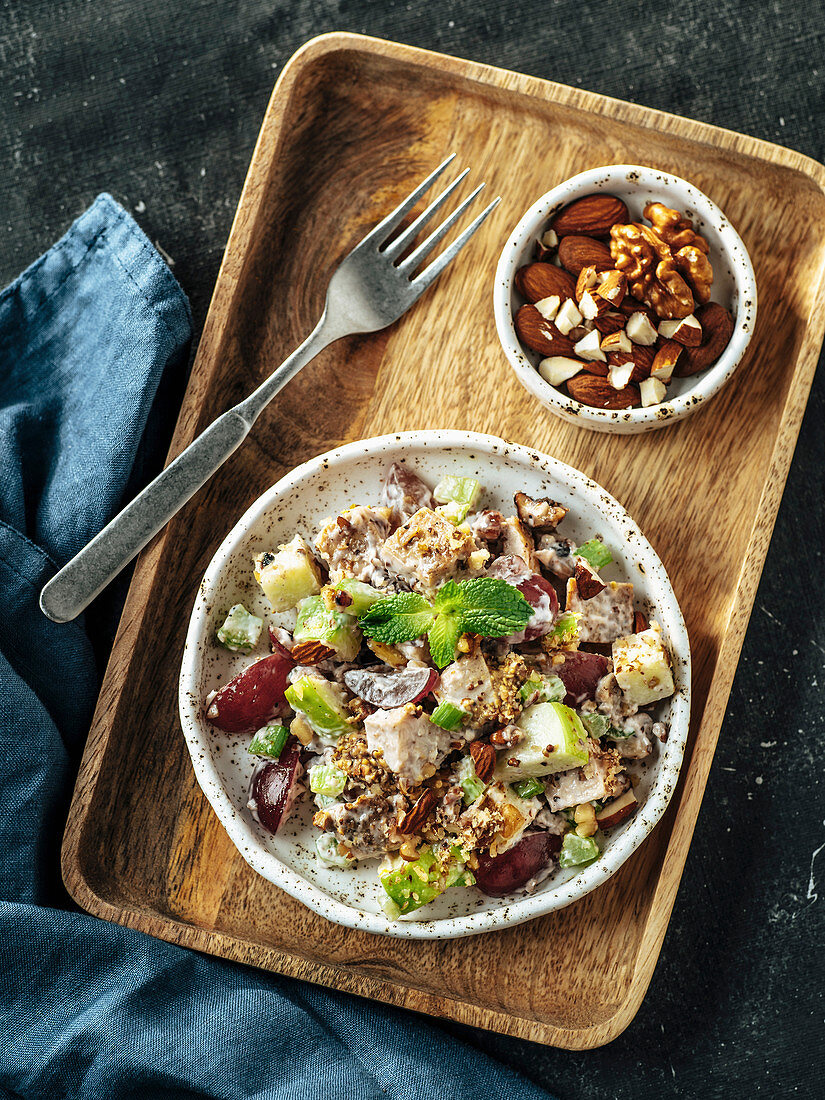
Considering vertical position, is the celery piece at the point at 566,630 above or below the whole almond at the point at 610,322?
below

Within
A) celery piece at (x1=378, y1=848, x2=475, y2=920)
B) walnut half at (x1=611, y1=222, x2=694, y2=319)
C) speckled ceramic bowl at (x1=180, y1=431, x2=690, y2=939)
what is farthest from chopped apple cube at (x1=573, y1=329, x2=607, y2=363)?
celery piece at (x1=378, y1=848, x2=475, y2=920)

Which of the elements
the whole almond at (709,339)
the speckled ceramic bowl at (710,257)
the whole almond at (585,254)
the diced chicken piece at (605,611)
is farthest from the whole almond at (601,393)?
the diced chicken piece at (605,611)

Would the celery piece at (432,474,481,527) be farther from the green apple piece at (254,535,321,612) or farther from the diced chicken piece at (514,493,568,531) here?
the green apple piece at (254,535,321,612)

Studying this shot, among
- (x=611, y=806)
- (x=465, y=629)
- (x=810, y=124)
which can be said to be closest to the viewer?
(x=465, y=629)

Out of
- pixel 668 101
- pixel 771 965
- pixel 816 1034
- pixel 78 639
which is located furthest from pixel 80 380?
pixel 816 1034

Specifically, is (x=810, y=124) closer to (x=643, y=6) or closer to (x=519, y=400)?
(x=643, y=6)

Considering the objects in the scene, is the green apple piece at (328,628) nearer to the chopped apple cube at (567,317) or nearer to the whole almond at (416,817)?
the whole almond at (416,817)
